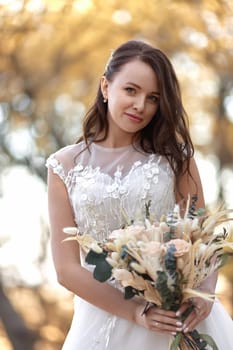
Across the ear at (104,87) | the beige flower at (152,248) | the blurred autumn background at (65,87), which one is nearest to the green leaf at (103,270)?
the beige flower at (152,248)

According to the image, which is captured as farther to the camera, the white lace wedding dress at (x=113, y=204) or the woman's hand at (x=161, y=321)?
the white lace wedding dress at (x=113, y=204)

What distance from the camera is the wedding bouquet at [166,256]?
233cm

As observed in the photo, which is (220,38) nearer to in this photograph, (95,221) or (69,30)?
(69,30)

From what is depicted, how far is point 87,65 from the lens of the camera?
6.61 metres

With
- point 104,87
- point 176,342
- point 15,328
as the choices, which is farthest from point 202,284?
point 15,328

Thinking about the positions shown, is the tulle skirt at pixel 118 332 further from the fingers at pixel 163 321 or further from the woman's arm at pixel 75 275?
the fingers at pixel 163 321

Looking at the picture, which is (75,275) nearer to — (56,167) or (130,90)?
(56,167)

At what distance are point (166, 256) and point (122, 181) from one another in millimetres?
575

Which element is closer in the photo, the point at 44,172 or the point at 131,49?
the point at 131,49

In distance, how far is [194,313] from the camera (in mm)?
2514

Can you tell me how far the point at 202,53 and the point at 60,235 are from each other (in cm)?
402

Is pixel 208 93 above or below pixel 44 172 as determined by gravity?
above

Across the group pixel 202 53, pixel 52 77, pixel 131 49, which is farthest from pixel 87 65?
pixel 131 49

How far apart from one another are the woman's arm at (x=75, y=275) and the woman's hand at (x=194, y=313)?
0.06 metres
